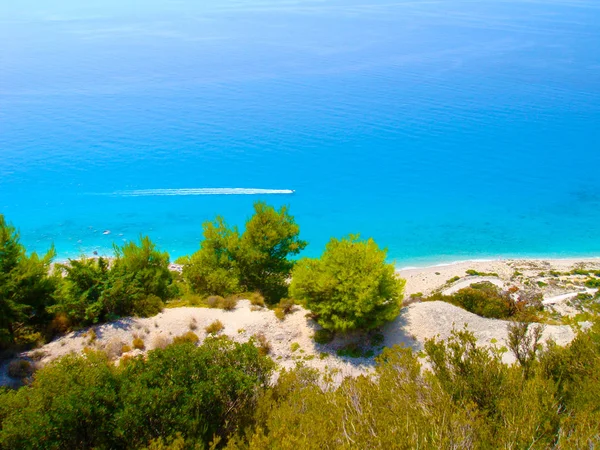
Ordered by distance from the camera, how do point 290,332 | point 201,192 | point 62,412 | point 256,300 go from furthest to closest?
point 201,192, point 256,300, point 290,332, point 62,412

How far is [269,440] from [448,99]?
90.8m

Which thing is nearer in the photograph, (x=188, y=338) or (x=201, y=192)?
(x=188, y=338)

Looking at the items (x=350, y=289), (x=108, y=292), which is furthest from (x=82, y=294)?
(x=350, y=289)

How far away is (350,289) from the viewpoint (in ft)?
83.8

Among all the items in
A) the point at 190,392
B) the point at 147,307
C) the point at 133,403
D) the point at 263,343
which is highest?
the point at 133,403

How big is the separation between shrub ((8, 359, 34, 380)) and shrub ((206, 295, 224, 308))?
1082cm

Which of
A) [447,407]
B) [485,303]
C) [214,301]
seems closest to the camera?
[447,407]

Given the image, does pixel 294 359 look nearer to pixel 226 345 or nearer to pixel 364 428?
pixel 226 345

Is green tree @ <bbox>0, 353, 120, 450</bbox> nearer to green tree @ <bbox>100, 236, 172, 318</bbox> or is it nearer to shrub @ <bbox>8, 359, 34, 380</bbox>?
shrub @ <bbox>8, 359, 34, 380</bbox>

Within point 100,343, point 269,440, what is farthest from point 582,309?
point 100,343

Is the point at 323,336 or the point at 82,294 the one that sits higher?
the point at 82,294

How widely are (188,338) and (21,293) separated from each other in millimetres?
9703

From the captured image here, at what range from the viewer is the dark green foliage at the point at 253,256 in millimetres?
34219

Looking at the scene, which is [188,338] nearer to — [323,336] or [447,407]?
[323,336]
